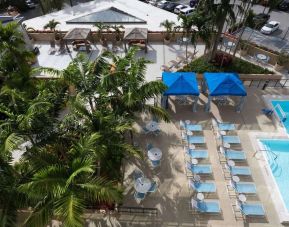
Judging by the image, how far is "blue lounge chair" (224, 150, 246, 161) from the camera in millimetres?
12961

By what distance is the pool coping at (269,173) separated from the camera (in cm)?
1114

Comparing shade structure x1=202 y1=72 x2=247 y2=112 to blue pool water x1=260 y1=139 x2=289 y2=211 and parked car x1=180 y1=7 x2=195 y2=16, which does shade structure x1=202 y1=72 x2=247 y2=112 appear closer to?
blue pool water x1=260 y1=139 x2=289 y2=211

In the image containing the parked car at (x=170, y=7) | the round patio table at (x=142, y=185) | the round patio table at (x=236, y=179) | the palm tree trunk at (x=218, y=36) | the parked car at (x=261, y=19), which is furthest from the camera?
the parked car at (x=170, y=7)

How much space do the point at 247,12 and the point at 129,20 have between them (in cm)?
1294

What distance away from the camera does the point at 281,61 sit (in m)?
19.0

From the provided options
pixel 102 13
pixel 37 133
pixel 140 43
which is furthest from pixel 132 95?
pixel 102 13

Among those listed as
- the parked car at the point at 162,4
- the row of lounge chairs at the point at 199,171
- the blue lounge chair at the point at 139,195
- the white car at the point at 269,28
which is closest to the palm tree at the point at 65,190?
the blue lounge chair at the point at 139,195

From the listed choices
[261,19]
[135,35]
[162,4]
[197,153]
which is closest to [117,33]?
[135,35]

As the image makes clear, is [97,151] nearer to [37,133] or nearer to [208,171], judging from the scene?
[37,133]

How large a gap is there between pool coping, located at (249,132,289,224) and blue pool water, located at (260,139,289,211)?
0.25 meters

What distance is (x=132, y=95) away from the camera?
33.4 ft

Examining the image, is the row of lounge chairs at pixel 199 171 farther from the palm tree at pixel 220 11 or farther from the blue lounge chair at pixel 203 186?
the palm tree at pixel 220 11

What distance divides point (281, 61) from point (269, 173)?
35.1 ft

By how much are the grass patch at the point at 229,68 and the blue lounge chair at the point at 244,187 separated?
380 inches
